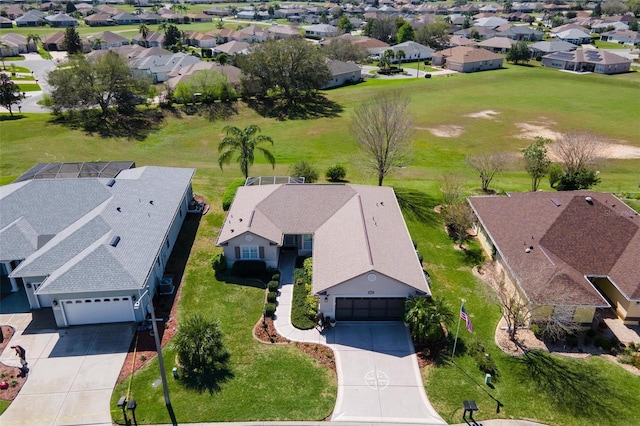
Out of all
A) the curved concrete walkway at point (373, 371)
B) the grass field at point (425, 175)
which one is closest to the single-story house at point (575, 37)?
the grass field at point (425, 175)

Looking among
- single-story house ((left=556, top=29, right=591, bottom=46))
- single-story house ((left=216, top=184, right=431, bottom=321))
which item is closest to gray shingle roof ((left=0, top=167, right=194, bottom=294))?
single-story house ((left=216, top=184, right=431, bottom=321))

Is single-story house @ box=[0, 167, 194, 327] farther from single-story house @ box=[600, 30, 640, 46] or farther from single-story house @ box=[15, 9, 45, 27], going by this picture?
single-story house @ box=[15, 9, 45, 27]

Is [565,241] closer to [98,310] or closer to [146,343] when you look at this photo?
[146,343]

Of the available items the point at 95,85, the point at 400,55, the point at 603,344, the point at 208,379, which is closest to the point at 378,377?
the point at 208,379

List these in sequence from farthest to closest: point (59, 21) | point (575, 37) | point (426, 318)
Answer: point (59, 21) < point (575, 37) < point (426, 318)

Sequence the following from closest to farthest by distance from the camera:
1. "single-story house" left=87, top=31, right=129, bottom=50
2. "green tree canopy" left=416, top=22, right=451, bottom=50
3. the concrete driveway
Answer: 1. the concrete driveway
2. "single-story house" left=87, top=31, right=129, bottom=50
3. "green tree canopy" left=416, top=22, right=451, bottom=50
